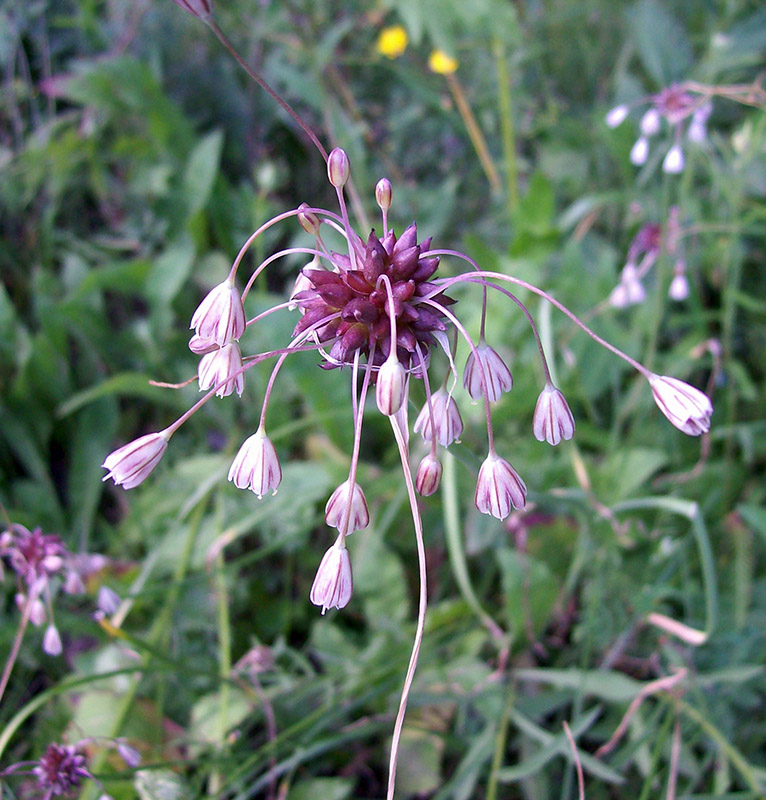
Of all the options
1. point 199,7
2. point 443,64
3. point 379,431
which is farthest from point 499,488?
point 443,64

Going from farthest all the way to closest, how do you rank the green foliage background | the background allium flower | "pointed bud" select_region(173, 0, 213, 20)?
1. the green foliage background
2. the background allium flower
3. "pointed bud" select_region(173, 0, 213, 20)

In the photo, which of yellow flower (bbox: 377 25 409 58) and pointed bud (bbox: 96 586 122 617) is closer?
pointed bud (bbox: 96 586 122 617)

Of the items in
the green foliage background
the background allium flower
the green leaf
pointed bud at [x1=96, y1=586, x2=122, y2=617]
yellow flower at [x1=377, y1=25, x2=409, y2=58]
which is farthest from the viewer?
yellow flower at [x1=377, y1=25, x2=409, y2=58]

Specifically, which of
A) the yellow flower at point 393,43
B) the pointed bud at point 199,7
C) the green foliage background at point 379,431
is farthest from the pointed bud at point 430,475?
the yellow flower at point 393,43

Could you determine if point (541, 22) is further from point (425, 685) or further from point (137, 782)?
point (137, 782)

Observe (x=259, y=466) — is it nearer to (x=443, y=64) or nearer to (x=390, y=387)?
(x=390, y=387)

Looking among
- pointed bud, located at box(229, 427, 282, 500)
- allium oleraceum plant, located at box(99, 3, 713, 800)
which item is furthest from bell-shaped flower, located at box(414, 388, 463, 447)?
pointed bud, located at box(229, 427, 282, 500)

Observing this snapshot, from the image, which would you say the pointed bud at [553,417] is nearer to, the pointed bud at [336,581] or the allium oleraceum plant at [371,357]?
the allium oleraceum plant at [371,357]

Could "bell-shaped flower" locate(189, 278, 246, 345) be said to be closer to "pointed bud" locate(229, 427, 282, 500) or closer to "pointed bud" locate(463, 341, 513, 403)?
"pointed bud" locate(229, 427, 282, 500)

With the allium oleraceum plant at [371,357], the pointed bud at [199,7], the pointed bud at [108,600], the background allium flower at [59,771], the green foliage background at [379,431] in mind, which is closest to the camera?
the pointed bud at [199,7]
